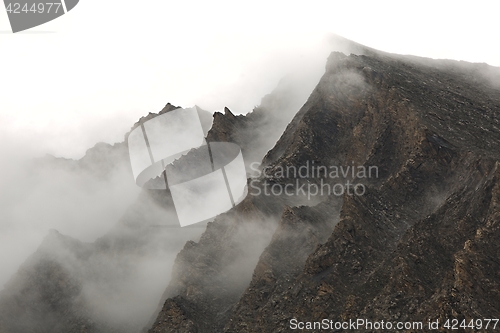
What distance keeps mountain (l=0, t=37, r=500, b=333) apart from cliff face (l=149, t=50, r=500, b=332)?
283mm

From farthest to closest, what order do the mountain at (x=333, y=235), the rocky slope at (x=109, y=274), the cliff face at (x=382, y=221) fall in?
the rocky slope at (x=109, y=274) < the mountain at (x=333, y=235) < the cliff face at (x=382, y=221)

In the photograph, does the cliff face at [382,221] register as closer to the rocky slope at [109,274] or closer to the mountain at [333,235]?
the mountain at [333,235]

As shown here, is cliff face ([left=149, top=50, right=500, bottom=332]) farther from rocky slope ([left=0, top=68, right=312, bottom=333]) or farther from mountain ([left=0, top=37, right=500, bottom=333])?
rocky slope ([left=0, top=68, right=312, bottom=333])

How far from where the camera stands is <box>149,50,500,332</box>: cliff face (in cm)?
8231

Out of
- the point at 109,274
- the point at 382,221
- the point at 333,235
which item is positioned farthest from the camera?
the point at 109,274

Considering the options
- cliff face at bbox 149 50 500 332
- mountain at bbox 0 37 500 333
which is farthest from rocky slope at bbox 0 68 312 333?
cliff face at bbox 149 50 500 332

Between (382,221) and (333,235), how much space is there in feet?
35.7

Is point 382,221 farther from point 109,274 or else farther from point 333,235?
point 109,274

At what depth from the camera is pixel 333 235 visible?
100688 millimetres

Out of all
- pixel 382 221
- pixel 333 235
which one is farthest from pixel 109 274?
pixel 382 221

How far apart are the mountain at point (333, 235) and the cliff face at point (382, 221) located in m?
0.28

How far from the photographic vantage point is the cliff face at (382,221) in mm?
82312

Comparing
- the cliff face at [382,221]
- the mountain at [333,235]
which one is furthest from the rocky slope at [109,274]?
the cliff face at [382,221]

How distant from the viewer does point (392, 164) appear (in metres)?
121
